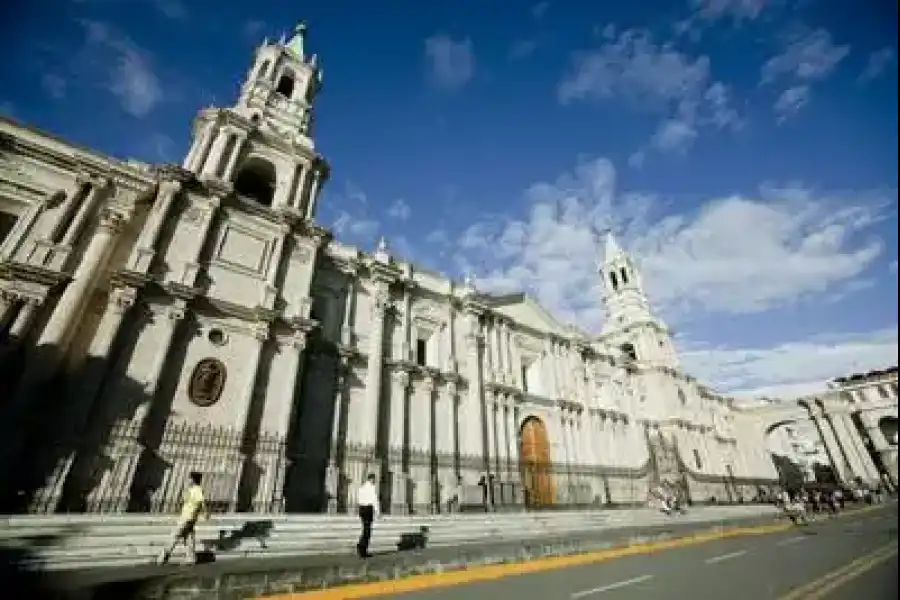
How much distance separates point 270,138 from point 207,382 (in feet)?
39.0

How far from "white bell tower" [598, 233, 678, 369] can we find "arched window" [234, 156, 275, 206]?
28.0 meters

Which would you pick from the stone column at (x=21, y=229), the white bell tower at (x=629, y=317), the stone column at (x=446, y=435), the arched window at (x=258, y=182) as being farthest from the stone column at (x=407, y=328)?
the white bell tower at (x=629, y=317)

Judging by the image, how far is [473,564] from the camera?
29.5 ft

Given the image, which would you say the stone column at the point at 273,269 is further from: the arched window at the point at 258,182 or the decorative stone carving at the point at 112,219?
the decorative stone carving at the point at 112,219

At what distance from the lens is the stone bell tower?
18.7m

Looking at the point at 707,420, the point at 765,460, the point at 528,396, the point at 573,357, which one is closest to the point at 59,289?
the point at 528,396

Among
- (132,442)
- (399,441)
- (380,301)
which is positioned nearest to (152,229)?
(132,442)

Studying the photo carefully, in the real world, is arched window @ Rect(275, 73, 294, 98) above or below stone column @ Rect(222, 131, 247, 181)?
above

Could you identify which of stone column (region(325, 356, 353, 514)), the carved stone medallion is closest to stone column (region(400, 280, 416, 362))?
stone column (region(325, 356, 353, 514))

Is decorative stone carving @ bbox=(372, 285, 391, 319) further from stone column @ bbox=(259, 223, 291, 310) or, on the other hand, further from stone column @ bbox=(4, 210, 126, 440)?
stone column @ bbox=(4, 210, 126, 440)

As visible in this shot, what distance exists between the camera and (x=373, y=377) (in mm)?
18844

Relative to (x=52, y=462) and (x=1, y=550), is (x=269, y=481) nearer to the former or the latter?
(x=52, y=462)

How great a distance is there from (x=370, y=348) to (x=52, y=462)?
11.1m

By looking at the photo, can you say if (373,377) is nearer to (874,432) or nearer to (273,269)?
(273,269)
